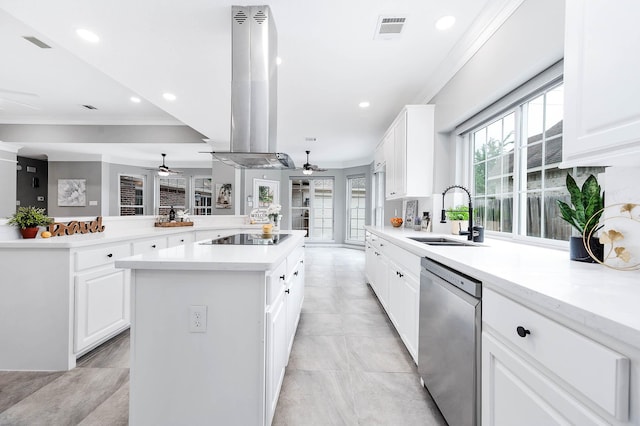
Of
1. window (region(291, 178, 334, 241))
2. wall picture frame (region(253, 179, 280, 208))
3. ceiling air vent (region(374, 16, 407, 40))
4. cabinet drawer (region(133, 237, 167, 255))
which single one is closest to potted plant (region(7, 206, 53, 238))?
cabinet drawer (region(133, 237, 167, 255))

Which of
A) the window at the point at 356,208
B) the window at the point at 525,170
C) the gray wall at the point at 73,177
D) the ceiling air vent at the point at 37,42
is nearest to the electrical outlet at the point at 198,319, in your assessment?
the window at the point at 525,170

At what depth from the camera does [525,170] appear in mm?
2061

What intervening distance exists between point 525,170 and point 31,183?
10595mm

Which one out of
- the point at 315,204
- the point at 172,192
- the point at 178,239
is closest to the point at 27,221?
the point at 178,239

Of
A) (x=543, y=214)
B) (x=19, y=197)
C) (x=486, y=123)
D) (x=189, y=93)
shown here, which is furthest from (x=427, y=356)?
(x=19, y=197)

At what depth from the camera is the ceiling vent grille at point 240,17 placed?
6.51 ft

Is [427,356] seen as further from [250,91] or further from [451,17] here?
[451,17]

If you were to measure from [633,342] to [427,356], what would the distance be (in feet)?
4.11

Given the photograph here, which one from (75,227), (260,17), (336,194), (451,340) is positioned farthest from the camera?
(336,194)

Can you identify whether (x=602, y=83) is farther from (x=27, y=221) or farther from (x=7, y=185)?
(x=7, y=185)

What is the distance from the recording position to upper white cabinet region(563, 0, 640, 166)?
85 cm

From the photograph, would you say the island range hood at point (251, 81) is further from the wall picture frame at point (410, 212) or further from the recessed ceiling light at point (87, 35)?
the wall picture frame at point (410, 212)

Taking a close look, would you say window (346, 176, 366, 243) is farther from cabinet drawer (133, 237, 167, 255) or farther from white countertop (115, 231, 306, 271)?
white countertop (115, 231, 306, 271)

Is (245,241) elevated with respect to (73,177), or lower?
lower
